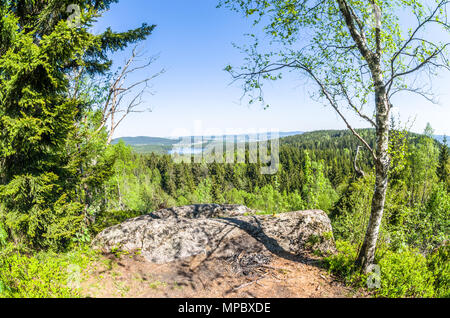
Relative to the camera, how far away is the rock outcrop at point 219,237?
6082 millimetres

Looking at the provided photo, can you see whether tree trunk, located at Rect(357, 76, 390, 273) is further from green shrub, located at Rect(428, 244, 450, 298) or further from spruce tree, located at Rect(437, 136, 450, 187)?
spruce tree, located at Rect(437, 136, 450, 187)

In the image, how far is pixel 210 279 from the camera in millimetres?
5059

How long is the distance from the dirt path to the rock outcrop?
0.35 m

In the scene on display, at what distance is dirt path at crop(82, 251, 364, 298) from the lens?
4535 millimetres

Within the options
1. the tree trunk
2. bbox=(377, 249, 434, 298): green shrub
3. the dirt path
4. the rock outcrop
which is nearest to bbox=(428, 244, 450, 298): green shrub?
bbox=(377, 249, 434, 298): green shrub

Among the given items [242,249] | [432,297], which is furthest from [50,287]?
[432,297]

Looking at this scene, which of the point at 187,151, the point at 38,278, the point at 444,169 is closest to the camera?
the point at 38,278

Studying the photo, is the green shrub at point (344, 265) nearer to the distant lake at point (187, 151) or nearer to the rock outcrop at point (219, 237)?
the rock outcrop at point (219, 237)

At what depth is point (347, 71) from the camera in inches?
222

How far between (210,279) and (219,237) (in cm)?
160

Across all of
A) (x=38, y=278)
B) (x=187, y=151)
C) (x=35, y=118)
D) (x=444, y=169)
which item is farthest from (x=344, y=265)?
(x=187, y=151)

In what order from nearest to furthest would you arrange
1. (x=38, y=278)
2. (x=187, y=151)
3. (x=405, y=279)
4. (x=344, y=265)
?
(x=38, y=278)
(x=405, y=279)
(x=344, y=265)
(x=187, y=151)

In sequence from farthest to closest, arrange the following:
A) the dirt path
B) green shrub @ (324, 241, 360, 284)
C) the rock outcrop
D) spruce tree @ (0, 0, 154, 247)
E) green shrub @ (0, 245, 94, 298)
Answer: the rock outcrop
spruce tree @ (0, 0, 154, 247)
green shrub @ (324, 241, 360, 284)
the dirt path
green shrub @ (0, 245, 94, 298)

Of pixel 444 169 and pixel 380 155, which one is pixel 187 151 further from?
pixel 380 155
